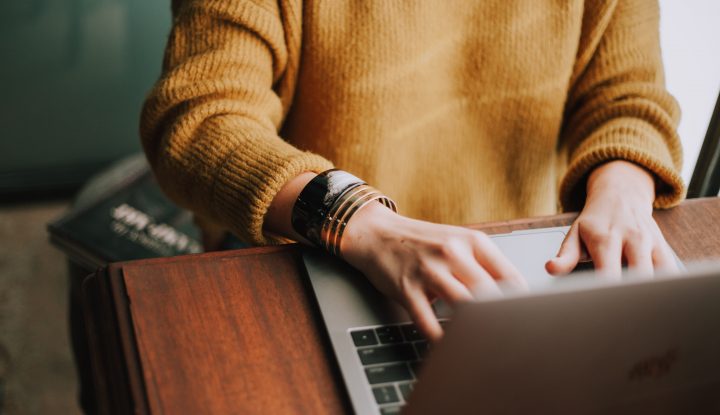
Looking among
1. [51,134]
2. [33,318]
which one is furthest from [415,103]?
[51,134]

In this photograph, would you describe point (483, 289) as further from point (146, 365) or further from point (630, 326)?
point (146, 365)

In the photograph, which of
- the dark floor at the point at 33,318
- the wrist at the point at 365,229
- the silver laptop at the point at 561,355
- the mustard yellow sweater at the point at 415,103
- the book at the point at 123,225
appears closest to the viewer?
the silver laptop at the point at 561,355

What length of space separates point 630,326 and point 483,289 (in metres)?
0.15

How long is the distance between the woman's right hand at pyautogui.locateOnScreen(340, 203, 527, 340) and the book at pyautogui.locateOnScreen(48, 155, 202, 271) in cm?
81

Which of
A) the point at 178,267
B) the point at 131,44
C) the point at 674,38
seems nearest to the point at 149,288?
the point at 178,267

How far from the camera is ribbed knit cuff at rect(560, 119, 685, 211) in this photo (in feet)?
2.18

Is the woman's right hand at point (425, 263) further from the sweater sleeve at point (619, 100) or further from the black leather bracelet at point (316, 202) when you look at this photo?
the sweater sleeve at point (619, 100)

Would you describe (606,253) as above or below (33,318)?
above

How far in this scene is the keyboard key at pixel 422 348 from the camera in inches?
18.8

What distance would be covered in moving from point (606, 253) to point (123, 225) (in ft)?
3.28

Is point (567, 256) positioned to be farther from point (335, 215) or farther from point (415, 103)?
point (415, 103)

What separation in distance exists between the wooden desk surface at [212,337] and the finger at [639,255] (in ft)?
0.97

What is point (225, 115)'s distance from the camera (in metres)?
0.65

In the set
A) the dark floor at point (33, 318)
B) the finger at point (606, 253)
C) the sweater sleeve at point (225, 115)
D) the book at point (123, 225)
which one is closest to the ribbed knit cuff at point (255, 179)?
the sweater sleeve at point (225, 115)
